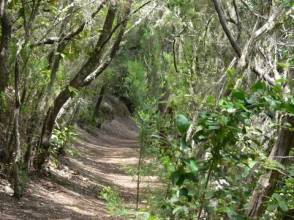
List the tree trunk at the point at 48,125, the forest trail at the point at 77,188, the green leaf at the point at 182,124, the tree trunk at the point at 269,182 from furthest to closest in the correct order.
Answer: the tree trunk at the point at 48,125 → the forest trail at the point at 77,188 → the tree trunk at the point at 269,182 → the green leaf at the point at 182,124

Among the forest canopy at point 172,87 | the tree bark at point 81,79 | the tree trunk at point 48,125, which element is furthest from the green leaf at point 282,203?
the tree trunk at point 48,125

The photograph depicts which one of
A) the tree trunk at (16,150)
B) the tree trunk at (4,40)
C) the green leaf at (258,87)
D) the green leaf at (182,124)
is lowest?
the tree trunk at (16,150)

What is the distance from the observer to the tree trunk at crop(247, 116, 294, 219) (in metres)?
3.08

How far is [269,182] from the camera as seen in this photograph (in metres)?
3.13

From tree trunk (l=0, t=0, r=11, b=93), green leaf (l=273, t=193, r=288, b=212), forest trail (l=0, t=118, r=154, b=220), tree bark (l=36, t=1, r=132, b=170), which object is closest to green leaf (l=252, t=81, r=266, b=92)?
green leaf (l=273, t=193, r=288, b=212)

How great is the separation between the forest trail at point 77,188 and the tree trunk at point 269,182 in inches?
233

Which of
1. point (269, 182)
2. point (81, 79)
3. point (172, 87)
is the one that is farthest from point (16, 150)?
point (269, 182)

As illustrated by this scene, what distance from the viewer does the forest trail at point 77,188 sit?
9.26 meters

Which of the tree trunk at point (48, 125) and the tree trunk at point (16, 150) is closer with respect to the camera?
the tree trunk at point (16, 150)

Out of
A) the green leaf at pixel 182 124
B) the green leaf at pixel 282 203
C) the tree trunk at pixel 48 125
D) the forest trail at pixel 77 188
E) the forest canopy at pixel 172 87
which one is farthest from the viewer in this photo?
the tree trunk at pixel 48 125

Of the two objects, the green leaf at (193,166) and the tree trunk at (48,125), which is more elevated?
the green leaf at (193,166)

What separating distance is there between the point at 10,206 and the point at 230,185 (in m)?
6.71

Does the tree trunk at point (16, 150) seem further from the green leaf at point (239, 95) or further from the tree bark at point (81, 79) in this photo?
the green leaf at point (239, 95)

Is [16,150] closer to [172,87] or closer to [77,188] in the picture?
[77,188]
